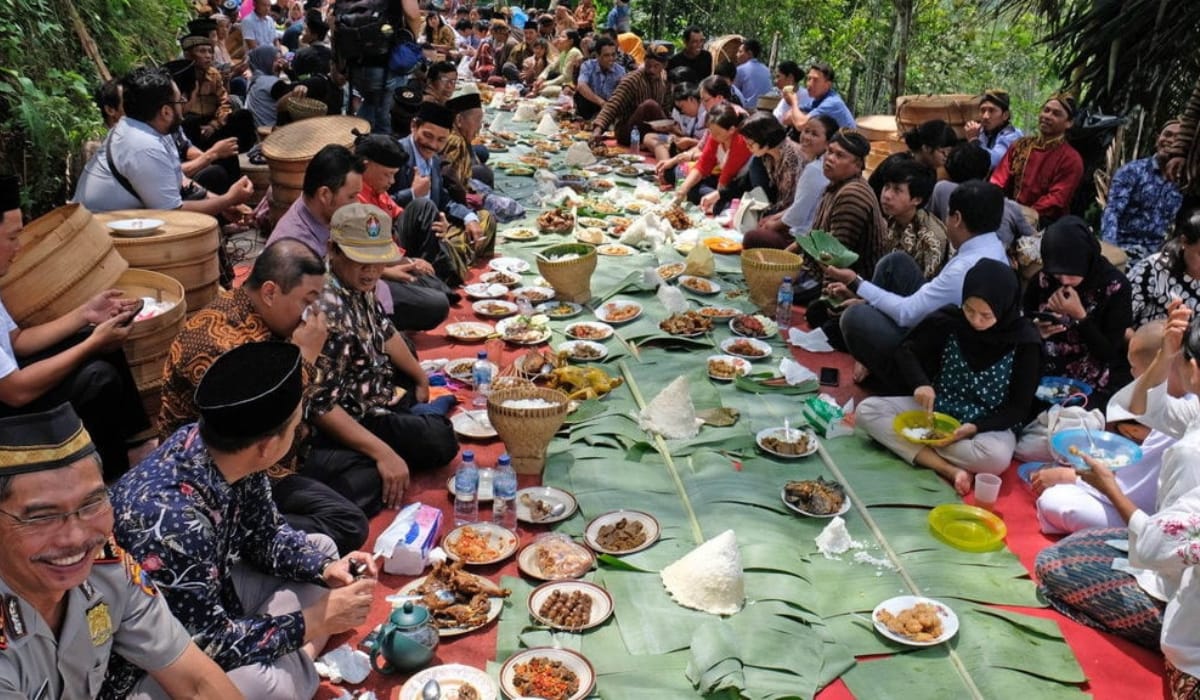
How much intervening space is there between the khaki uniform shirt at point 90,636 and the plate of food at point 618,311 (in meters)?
4.37

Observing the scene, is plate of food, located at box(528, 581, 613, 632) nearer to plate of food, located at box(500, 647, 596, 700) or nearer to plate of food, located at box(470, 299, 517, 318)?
plate of food, located at box(500, 647, 596, 700)

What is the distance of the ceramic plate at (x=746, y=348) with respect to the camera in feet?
20.0

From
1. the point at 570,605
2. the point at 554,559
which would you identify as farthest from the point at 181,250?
the point at 570,605

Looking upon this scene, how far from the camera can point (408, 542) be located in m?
3.93

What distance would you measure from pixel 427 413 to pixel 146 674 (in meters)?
2.36

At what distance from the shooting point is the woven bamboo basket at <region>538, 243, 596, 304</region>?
663 cm

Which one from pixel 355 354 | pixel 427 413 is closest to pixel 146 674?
pixel 355 354

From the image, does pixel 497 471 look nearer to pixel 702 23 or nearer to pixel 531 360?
pixel 531 360

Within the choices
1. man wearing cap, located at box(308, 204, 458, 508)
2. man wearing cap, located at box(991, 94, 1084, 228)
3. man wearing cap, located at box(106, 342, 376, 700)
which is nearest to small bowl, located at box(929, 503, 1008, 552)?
man wearing cap, located at box(308, 204, 458, 508)

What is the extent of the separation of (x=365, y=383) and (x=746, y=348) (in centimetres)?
275

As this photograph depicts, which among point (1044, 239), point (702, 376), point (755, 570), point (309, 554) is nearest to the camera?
point (309, 554)

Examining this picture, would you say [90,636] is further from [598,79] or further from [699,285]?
[598,79]

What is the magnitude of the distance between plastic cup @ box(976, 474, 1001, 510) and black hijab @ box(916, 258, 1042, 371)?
0.61 m

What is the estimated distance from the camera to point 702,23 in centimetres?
2017
